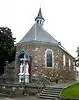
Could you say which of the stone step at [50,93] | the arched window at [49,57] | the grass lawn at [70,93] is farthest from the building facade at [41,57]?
the grass lawn at [70,93]

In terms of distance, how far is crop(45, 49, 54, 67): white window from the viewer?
99.4 ft

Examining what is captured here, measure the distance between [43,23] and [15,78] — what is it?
1335 centimetres

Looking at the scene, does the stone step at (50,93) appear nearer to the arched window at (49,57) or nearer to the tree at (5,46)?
the arched window at (49,57)

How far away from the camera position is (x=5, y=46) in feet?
150

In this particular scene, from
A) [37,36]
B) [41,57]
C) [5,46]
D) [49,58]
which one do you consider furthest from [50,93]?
[5,46]

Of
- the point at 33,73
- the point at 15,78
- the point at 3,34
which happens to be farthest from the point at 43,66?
the point at 3,34

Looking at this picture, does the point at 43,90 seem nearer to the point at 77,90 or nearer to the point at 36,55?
the point at 77,90

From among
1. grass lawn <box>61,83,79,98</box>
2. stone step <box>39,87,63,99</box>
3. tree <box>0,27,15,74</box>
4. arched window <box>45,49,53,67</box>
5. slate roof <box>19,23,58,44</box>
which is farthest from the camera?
tree <box>0,27,15,74</box>

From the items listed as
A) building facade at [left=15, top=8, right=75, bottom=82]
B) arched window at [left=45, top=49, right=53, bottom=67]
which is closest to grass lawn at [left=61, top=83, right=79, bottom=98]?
building facade at [left=15, top=8, right=75, bottom=82]

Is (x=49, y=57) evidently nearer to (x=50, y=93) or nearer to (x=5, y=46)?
(x=50, y=93)

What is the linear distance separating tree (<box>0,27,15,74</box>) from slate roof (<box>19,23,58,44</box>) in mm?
13682

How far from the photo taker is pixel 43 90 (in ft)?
72.7

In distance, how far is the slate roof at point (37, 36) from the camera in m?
31.2

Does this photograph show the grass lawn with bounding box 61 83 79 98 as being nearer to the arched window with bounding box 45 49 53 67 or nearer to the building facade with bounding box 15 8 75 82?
the building facade with bounding box 15 8 75 82
